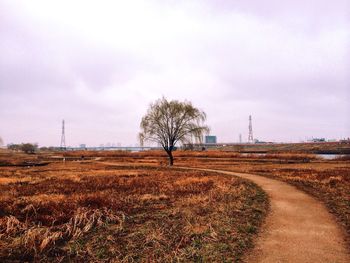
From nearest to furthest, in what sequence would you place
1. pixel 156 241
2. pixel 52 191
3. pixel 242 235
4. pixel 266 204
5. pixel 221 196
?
1. pixel 156 241
2. pixel 242 235
3. pixel 266 204
4. pixel 221 196
5. pixel 52 191

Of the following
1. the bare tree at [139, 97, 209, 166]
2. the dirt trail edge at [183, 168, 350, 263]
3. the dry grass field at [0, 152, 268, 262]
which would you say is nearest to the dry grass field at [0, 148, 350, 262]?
the dry grass field at [0, 152, 268, 262]

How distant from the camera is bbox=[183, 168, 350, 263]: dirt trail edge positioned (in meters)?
7.66

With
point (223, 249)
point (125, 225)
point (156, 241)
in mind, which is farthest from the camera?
point (125, 225)

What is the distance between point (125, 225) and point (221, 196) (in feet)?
22.5

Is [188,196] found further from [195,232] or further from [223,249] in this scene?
[223,249]

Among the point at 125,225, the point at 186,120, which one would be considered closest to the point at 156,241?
the point at 125,225

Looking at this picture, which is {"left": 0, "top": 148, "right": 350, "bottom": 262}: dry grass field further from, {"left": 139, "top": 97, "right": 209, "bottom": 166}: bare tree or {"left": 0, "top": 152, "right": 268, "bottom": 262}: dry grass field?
{"left": 139, "top": 97, "right": 209, "bottom": 166}: bare tree

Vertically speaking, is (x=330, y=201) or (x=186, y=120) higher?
(x=186, y=120)

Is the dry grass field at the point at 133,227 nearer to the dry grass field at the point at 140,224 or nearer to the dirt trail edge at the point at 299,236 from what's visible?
the dry grass field at the point at 140,224

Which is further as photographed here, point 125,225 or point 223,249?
point 125,225

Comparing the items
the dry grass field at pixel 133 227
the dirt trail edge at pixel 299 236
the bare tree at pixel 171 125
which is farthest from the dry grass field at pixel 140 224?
the bare tree at pixel 171 125

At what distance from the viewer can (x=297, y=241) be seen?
28.9ft

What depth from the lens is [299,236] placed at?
30.5 feet

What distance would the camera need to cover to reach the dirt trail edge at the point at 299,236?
7656 millimetres
